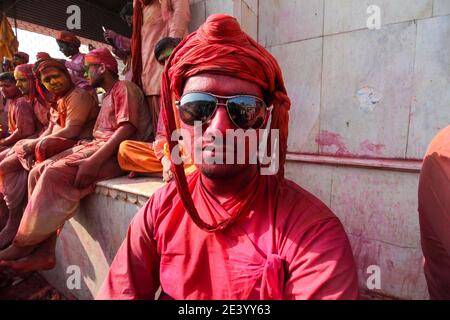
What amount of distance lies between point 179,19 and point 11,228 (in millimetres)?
3854

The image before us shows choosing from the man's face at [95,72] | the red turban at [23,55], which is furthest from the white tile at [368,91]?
the red turban at [23,55]

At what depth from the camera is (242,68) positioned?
104 centimetres

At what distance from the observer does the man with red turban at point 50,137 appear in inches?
126

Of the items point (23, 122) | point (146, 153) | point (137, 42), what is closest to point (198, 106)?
point (146, 153)

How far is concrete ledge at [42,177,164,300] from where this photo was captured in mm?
2541

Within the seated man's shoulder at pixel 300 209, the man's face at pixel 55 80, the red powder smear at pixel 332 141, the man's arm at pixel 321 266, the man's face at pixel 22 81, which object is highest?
the man's face at pixel 22 81

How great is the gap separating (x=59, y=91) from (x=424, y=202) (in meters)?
4.09

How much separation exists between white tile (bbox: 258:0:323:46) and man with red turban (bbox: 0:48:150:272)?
2.04m

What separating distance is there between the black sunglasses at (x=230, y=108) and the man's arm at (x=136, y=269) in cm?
56

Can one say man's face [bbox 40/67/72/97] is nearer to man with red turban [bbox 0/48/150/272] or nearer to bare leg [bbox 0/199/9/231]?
man with red turban [bbox 0/48/150/272]

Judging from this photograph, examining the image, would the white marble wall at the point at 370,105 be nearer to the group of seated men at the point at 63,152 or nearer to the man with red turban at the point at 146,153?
the man with red turban at the point at 146,153

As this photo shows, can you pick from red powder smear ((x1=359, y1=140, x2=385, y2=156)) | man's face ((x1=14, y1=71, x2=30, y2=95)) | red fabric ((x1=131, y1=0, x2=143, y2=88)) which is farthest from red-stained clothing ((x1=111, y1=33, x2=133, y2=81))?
red powder smear ((x1=359, y1=140, x2=385, y2=156))
